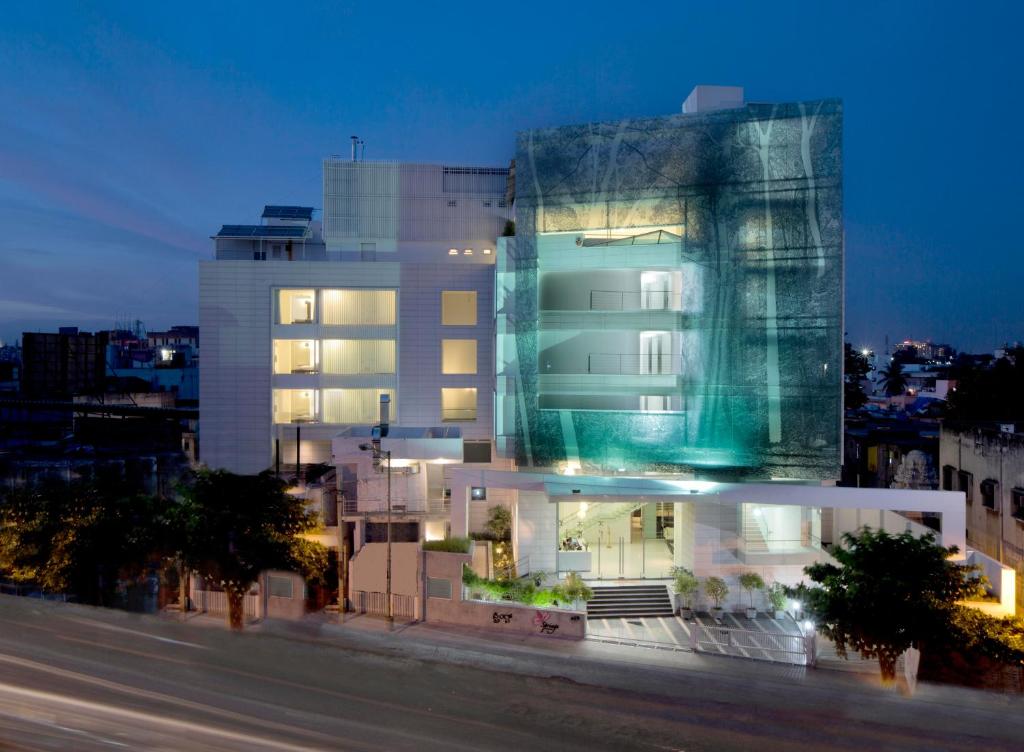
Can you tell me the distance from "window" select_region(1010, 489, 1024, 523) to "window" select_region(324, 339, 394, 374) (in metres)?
22.6

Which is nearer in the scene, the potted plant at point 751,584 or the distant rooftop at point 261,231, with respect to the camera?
the potted plant at point 751,584

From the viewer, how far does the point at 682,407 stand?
917 inches

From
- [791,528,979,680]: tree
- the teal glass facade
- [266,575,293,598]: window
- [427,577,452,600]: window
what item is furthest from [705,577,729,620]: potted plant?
[266,575,293,598]: window

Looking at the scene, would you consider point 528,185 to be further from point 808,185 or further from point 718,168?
point 808,185

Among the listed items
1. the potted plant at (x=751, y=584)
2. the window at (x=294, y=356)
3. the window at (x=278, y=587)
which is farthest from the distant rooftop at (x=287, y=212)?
the potted plant at (x=751, y=584)

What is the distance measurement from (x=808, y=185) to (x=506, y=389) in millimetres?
11579

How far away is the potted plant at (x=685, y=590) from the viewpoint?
20.8m

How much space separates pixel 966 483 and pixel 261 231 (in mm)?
29686

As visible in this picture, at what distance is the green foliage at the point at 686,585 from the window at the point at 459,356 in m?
13.5

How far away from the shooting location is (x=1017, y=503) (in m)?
22.0

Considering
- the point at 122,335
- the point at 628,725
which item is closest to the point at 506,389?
the point at 628,725

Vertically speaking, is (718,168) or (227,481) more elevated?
(718,168)

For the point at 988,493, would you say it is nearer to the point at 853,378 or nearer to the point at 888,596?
the point at 888,596

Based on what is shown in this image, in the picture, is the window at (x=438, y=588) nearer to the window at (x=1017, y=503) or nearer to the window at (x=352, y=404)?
the window at (x=352, y=404)
